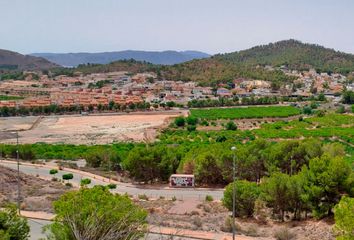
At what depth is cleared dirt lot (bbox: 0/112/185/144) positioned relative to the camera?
2736 inches

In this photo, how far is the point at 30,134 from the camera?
75.6 metres

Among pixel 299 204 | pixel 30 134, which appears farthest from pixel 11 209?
pixel 30 134

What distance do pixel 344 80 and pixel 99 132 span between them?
126m

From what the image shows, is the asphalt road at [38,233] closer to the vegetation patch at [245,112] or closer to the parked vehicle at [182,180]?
the parked vehicle at [182,180]

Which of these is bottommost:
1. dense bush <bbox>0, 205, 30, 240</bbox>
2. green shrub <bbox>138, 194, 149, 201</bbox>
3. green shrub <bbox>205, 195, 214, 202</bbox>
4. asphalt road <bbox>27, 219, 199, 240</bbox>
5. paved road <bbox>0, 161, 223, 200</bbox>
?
paved road <bbox>0, 161, 223, 200</bbox>

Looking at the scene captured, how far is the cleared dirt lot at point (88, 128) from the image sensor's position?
69500 millimetres

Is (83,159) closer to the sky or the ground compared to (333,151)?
closer to the ground

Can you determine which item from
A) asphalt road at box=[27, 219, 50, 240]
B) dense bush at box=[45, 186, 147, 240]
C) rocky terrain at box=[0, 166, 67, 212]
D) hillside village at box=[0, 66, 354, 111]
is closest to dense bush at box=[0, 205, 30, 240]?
dense bush at box=[45, 186, 147, 240]

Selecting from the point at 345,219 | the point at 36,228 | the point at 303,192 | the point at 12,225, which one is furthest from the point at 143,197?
the point at 345,219

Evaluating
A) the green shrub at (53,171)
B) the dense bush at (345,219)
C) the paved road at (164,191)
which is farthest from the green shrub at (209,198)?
the green shrub at (53,171)

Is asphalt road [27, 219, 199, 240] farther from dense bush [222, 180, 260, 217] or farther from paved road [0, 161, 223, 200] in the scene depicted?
paved road [0, 161, 223, 200]

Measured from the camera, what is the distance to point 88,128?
80750 millimetres

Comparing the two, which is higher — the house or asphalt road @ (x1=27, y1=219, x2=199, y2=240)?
the house

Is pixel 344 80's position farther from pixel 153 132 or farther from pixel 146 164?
pixel 146 164
